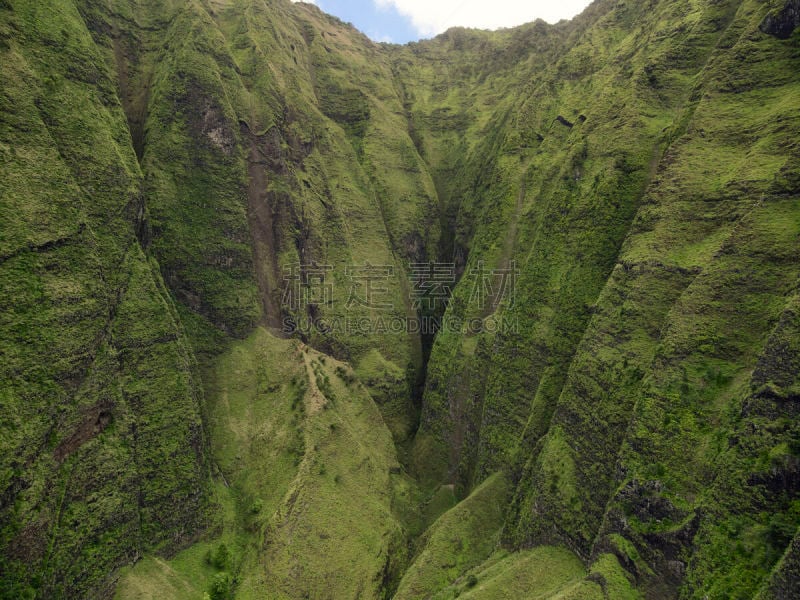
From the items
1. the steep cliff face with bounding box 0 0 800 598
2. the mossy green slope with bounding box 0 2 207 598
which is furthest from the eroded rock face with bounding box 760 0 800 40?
the mossy green slope with bounding box 0 2 207 598

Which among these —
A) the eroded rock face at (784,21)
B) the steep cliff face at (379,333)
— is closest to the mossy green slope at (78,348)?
the steep cliff face at (379,333)

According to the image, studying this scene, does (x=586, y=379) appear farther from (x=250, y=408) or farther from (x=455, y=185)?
(x=455, y=185)

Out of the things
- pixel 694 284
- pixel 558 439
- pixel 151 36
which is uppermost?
pixel 151 36

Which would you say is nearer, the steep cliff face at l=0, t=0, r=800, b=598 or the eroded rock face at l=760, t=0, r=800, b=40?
the steep cliff face at l=0, t=0, r=800, b=598

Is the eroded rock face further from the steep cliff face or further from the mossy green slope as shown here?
the mossy green slope

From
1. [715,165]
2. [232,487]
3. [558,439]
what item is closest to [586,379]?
[558,439]

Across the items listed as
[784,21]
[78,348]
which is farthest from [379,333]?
[784,21]

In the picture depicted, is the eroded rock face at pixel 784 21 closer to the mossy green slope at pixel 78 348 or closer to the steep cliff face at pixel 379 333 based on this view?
the steep cliff face at pixel 379 333
